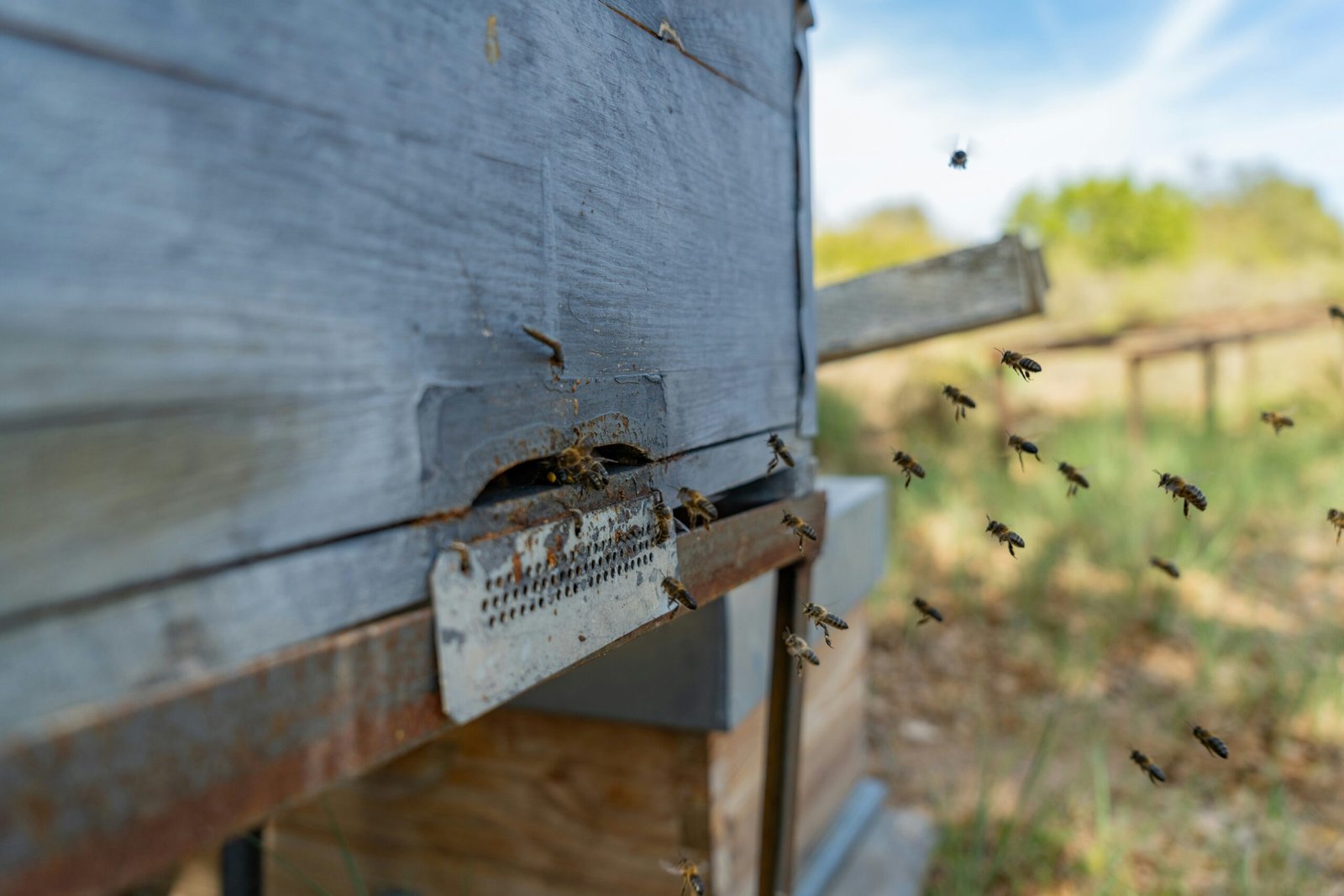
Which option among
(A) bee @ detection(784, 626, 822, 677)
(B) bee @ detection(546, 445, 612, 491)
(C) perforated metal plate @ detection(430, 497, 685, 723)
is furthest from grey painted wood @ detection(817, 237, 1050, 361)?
(B) bee @ detection(546, 445, 612, 491)

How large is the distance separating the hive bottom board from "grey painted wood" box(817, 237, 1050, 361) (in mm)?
922

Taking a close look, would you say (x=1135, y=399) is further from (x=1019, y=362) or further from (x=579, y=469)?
(x=579, y=469)

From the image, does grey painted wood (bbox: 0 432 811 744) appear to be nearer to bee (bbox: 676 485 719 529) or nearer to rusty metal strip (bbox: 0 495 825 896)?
rusty metal strip (bbox: 0 495 825 896)

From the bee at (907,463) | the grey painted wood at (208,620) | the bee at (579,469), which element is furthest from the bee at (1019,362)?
the grey painted wood at (208,620)

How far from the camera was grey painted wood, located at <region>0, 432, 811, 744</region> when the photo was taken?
1.68 feet

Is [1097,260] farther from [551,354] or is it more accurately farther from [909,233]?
[551,354]

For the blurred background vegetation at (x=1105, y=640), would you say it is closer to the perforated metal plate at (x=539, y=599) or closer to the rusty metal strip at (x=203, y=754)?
the perforated metal plate at (x=539, y=599)

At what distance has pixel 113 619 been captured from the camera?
0.54 meters

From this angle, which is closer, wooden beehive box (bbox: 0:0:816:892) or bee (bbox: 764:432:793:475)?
wooden beehive box (bbox: 0:0:816:892)

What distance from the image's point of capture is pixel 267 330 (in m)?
0.62

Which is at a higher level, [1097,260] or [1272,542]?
[1097,260]

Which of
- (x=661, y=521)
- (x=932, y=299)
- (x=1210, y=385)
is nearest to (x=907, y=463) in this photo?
(x=932, y=299)

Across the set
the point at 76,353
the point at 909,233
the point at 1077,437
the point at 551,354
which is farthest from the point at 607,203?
the point at 909,233

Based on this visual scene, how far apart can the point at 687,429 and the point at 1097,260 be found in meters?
33.9
